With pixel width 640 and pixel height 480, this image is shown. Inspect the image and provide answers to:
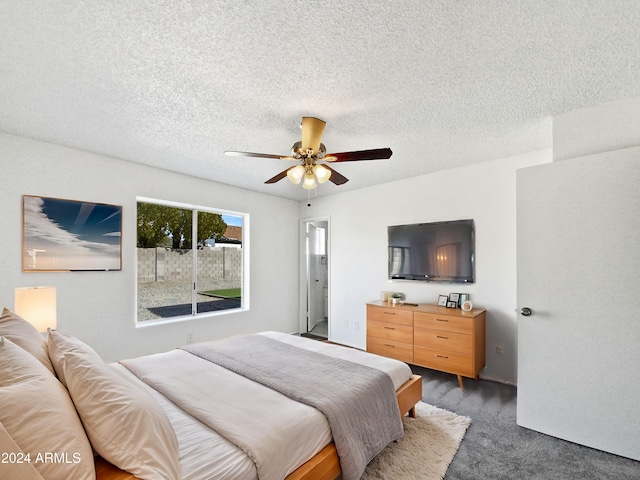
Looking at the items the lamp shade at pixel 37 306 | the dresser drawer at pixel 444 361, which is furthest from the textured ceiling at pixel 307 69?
the dresser drawer at pixel 444 361

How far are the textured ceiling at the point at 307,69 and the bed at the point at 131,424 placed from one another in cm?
151

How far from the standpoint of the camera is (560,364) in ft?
7.68

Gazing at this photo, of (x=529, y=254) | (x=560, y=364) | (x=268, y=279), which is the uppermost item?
(x=529, y=254)

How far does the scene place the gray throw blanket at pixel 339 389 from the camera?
1732mm

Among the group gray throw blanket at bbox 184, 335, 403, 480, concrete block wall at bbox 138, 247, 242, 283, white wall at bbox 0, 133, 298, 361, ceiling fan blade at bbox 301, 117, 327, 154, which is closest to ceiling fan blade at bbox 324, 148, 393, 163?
ceiling fan blade at bbox 301, 117, 327, 154

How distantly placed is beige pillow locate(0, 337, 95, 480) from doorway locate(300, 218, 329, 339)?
176 inches

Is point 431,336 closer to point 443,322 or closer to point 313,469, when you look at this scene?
point 443,322

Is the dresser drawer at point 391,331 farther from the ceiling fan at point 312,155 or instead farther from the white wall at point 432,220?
the ceiling fan at point 312,155

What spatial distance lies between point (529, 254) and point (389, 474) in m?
1.94

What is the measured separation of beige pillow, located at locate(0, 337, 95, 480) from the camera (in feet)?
3.01

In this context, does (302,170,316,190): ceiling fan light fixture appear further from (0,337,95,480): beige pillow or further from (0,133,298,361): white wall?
(0,133,298,361): white wall

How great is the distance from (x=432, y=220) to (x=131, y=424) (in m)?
3.75

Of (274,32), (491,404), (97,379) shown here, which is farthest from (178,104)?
(491,404)

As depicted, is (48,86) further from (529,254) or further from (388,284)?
(388,284)
